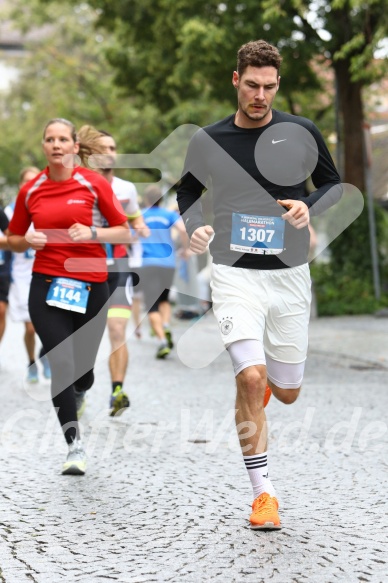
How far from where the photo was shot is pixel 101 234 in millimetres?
6352

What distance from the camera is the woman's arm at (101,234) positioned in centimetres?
617

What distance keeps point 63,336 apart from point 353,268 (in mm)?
14205

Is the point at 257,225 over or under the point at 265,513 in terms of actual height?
over

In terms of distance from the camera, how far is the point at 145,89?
23719mm

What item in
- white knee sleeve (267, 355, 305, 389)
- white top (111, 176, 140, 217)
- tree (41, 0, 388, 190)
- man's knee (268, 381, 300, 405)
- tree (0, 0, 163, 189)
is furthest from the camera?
tree (0, 0, 163, 189)

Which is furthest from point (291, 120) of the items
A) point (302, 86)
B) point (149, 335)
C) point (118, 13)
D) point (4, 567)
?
point (118, 13)

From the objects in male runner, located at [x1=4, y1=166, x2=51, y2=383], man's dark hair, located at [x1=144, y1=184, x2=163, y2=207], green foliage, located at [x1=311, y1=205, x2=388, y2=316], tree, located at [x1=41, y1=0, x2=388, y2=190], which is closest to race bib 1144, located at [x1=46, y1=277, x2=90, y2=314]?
male runner, located at [x1=4, y1=166, x2=51, y2=383]

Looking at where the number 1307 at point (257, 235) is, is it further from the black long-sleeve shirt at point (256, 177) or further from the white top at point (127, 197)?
the white top at point (127, 197)

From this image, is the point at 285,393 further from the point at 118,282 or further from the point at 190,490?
the point at 118,282

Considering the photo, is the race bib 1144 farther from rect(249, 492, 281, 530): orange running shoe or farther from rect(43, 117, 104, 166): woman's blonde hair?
rect(249, 492, 281, 530): orange running shoe

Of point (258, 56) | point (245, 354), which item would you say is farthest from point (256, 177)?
point (245, 354)

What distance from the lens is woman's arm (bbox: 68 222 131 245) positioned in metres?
6.17

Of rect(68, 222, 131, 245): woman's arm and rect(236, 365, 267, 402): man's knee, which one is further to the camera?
rect(68, 222, 131, 245): woman's arm

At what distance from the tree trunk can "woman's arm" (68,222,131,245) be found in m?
13.9
